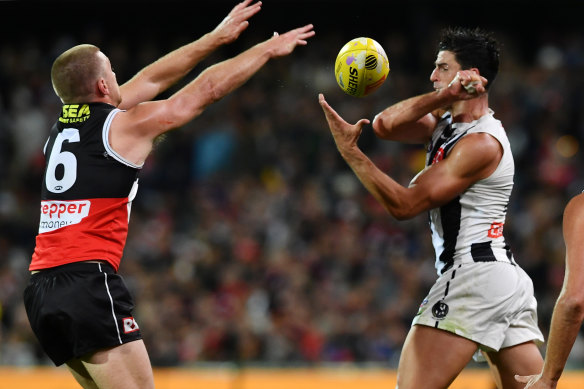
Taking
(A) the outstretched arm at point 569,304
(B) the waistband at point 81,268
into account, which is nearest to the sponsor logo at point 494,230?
(A) the outstretched arm at point 569,304

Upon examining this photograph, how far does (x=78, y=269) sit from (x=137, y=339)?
18.9 inches

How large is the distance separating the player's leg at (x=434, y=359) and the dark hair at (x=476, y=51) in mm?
1482

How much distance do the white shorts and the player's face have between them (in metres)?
1.07

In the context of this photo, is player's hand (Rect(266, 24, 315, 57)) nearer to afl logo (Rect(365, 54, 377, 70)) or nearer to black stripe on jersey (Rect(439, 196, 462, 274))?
afl logo (Rect(365, 54, 377, 70))

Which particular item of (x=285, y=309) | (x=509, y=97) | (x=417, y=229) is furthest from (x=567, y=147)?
(x=285, y=309)

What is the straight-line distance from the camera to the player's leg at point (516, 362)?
4.55 m

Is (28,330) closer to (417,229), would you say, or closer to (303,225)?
(303,225)

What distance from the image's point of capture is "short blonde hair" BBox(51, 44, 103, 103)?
4.52m

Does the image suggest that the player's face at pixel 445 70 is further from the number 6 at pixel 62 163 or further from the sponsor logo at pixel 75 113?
the number 6 at pixel 62 163

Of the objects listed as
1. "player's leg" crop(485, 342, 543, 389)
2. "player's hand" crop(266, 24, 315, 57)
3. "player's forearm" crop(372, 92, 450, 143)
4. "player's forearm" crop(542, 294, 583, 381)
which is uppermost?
"player's hand" crop(266, 24, 315, 57)

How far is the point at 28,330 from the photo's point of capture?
10367 millimetres

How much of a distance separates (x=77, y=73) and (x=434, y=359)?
8.12 feet

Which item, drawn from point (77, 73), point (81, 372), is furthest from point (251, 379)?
point (77, 73)

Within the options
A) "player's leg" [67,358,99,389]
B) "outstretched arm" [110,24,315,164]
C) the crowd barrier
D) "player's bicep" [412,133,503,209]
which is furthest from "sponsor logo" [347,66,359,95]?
the crowd barrier
